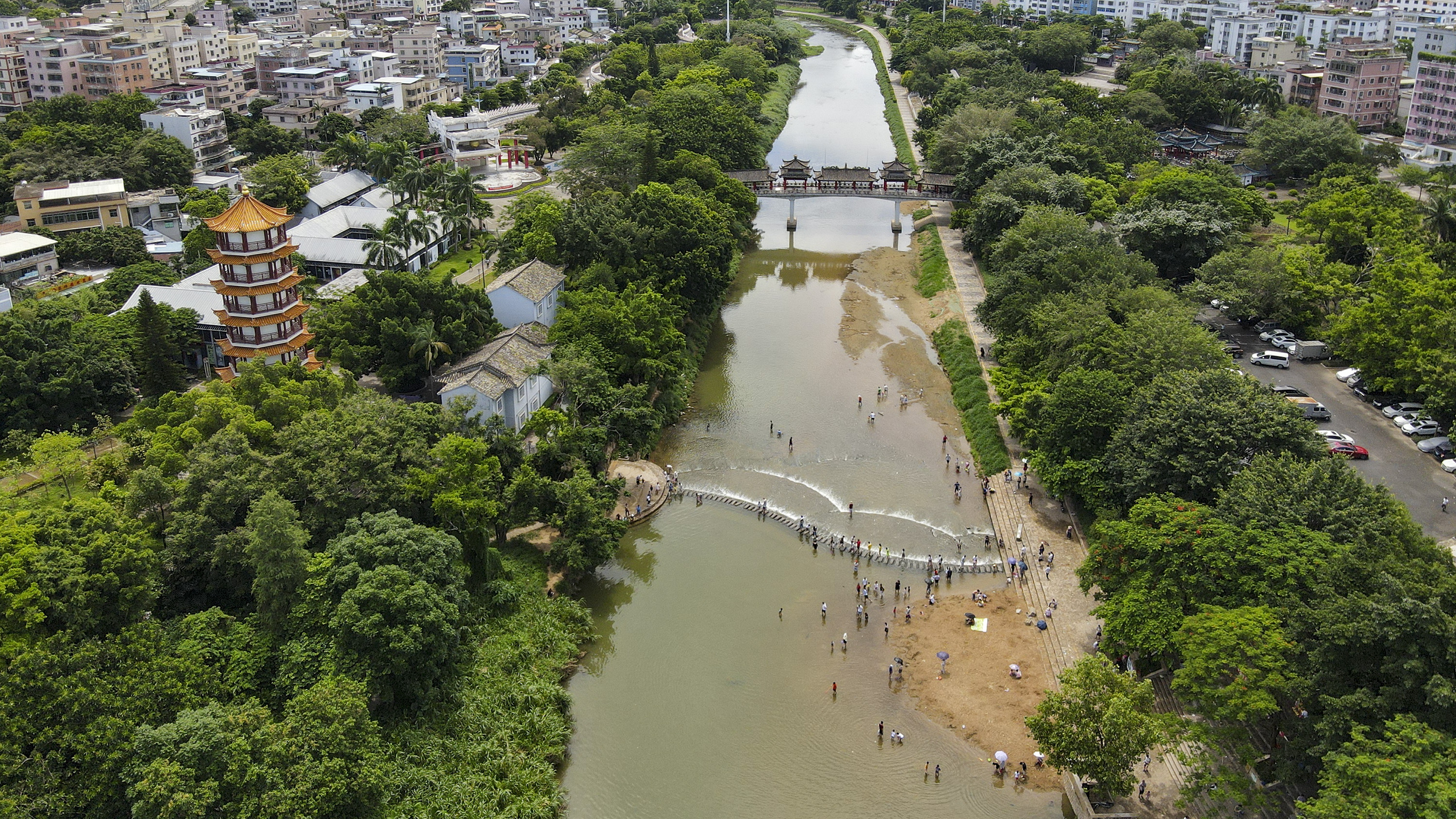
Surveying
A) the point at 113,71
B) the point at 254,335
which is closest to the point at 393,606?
the point at 254,335

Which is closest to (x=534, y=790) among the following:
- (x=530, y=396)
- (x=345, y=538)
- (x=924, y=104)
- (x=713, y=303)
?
(x=345, y=538)

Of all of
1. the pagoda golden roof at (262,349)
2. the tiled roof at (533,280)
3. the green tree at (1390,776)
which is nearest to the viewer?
the green tree at (1390,776)

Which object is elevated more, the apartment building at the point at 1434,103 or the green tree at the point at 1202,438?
the apartment building at the point at 1434,103

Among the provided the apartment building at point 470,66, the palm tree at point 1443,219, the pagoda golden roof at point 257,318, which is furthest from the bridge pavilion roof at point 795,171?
the apartment building at point 470,66

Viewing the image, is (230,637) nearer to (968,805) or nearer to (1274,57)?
(968,805)

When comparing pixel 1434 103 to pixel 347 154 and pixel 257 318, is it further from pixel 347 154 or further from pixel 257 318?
pixel 257 318

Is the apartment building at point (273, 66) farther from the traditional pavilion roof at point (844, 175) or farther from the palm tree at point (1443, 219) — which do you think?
the palm tree at point (1443, 219)
